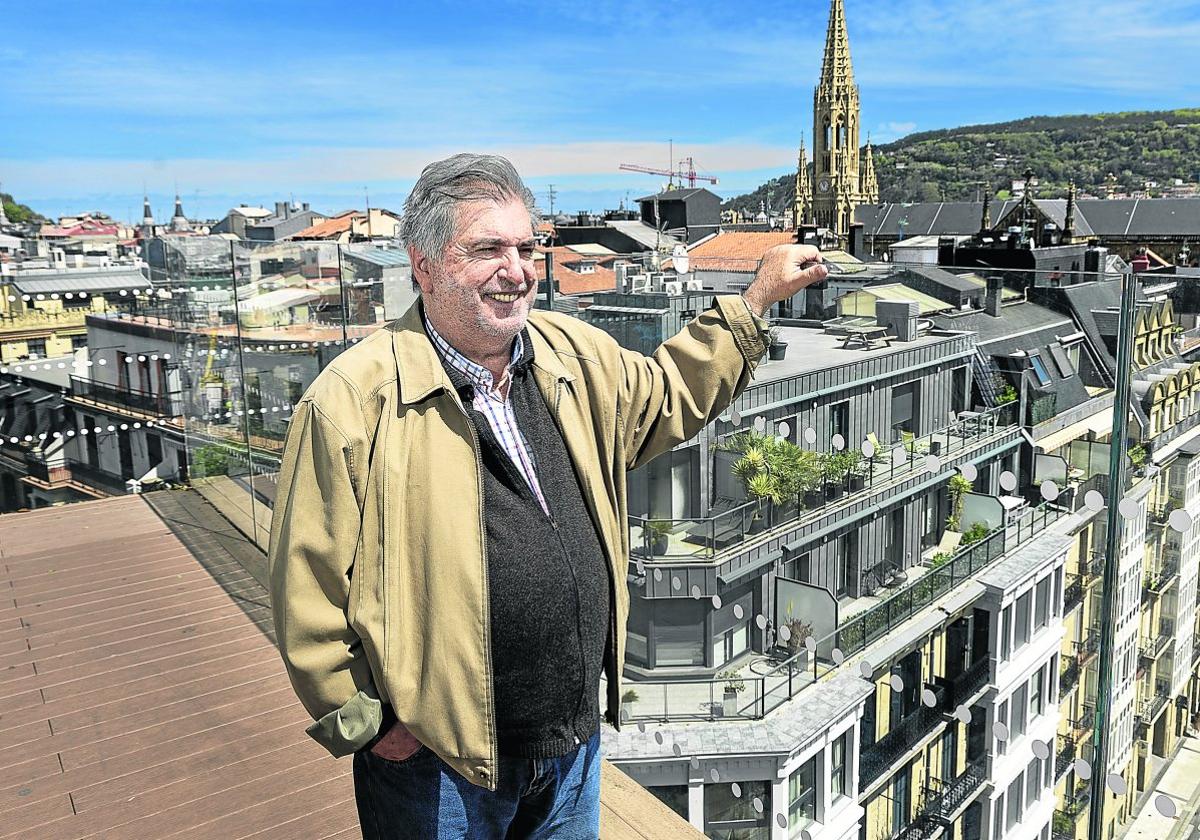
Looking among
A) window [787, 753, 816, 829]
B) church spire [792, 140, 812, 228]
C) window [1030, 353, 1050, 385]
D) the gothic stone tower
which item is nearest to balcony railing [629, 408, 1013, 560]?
window [1030, 353, 1050, 385]

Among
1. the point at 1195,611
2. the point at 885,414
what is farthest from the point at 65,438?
the point at 1195,611

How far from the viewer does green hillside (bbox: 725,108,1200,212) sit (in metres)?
127

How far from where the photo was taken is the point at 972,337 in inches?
85.0

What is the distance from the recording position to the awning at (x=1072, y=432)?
1.98m

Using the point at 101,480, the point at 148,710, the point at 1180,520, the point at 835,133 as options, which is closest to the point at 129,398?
the point at 101,480

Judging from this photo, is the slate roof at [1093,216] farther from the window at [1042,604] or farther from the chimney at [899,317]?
the window at [1042,604]

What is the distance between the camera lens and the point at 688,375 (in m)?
1.70

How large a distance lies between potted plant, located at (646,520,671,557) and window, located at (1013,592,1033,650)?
0.86 metres

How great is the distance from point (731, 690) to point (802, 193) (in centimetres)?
9437

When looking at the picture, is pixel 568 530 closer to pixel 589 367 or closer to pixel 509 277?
pixel 589 367

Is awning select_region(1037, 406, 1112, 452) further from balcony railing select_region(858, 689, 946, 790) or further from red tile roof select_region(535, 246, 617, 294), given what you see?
red tile roof select_region(535, 246, 617, 294)

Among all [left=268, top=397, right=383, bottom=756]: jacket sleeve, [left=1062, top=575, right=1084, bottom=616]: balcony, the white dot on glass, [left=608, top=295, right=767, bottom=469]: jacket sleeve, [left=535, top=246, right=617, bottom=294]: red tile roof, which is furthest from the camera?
[left=535, top=246, right=617, bottom=294]: red tile roof

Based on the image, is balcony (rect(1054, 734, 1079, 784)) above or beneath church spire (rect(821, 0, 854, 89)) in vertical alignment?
beneath

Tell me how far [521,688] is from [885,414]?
3.79 ft
